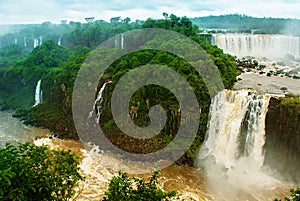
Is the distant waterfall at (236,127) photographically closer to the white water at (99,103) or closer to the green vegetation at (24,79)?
the white water at (99,103)

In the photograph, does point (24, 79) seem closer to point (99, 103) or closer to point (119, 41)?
point (119, 41)

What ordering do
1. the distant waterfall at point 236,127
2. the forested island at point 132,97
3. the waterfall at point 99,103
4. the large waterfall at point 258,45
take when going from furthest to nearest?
1. the large waterfall at point 258,45
2. the waterfall at point 99,103
3. the distant waterfall at point 236,127
4. the forested island at point 132,97

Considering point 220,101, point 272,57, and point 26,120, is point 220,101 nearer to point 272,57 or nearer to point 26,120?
point 26,120

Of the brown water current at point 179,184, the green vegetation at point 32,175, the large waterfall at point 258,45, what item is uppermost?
the large waterfall at point 258,45

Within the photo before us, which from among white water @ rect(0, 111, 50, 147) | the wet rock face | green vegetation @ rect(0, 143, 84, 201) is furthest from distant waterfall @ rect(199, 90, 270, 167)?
white water @ rect(0, 111, 50, 147)

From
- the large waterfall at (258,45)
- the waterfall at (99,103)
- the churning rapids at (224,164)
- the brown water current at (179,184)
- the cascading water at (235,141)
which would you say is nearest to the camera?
the brown water current at (179,184)

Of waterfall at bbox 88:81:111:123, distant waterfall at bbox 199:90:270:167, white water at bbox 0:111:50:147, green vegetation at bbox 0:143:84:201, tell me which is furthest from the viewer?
waterfall at bbox 88:81:111:123

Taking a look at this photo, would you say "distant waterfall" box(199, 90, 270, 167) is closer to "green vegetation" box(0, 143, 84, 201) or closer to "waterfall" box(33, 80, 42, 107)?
"green vegetation" box(0, 143, 84, 201)

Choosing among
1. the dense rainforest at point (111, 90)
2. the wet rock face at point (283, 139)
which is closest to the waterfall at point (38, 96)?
the dense rainforest at point (111, 90)
